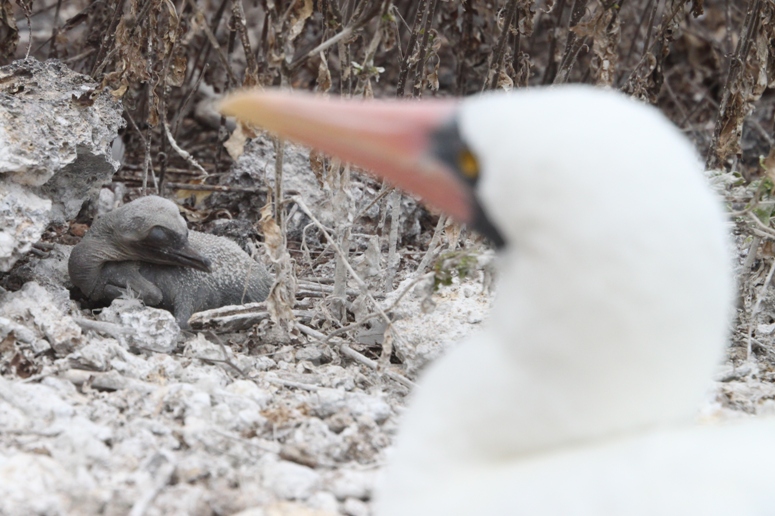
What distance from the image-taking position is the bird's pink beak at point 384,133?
163 cm

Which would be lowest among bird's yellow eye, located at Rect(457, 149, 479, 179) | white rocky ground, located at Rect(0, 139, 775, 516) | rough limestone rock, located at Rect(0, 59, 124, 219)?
white rocky ground, located at Rect(0, 139, 775, 516)

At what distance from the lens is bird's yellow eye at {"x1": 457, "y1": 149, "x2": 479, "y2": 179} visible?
1.57 meters

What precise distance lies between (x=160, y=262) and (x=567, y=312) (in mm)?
3230

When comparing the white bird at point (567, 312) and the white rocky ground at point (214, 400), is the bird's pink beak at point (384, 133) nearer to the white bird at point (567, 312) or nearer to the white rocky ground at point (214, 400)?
the white bird at point (567, 312)

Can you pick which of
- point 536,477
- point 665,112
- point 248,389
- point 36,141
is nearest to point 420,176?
point 536,477

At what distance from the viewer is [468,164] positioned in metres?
1.58

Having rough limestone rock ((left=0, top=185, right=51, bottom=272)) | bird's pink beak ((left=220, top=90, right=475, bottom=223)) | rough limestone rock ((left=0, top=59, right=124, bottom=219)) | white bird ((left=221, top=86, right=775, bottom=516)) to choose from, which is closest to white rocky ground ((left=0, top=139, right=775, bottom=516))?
rough limestone rock ((left=0, top=185, right=51, bottom=272))

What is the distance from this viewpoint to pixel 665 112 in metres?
7.41

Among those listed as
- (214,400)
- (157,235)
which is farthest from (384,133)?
(157,235)

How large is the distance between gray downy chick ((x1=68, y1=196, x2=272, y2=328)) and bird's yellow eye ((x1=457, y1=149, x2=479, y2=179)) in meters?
2.67

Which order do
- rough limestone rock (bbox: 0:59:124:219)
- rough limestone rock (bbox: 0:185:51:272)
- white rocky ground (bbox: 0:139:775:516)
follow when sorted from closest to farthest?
white rocky ground (bbox: 0:139:775:516) → rough limestone rock (bbox: 0:185:51:272) → rough limestone rock (bbox: 0:59:124:219)

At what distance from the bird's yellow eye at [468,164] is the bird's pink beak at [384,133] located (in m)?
0.03

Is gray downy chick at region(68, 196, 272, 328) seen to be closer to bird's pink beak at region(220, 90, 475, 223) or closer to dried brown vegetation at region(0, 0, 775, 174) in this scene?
dried brown vegetation at region(0, 0, 775, 174)

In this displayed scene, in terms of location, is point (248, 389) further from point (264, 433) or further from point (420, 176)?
point (420, 176)
